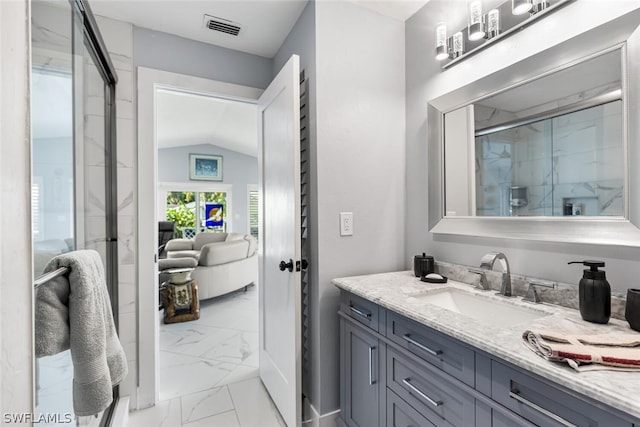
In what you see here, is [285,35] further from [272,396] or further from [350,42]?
[272,396]

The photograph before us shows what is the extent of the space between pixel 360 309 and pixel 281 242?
62 centimetres

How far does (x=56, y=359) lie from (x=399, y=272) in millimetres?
1564

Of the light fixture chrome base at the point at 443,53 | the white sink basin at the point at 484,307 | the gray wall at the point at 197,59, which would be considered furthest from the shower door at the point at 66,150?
the light fixture chrome base at the point at 443,53

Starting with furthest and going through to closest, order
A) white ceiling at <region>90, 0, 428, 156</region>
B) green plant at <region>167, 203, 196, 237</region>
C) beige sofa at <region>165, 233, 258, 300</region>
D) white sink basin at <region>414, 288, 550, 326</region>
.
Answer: green plant at <region>167, 203, 196, 237</region>
beige sofa at <region>165, 233, 258, 300</region>
white ceiling at <region>90, 0, 428, 156</region>
white sink basin at <region>414, 288, 550, 326</region>

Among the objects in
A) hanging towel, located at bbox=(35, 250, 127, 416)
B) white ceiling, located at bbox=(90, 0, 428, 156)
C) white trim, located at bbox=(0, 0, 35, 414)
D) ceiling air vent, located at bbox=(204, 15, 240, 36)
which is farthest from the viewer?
ceiling air vent, located at bbox=(204, 15, 240, 36)

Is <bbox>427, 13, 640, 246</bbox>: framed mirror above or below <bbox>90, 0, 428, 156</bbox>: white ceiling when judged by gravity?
below

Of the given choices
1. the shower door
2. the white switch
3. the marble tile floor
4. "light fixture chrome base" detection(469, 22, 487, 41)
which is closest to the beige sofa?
the marble tile floor

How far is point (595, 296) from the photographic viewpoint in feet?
3.09

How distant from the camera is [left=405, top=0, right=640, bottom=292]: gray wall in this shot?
3.49ft

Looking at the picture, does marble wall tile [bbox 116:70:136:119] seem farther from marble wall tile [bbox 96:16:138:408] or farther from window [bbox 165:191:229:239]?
window [bbox 165:191:229:239]

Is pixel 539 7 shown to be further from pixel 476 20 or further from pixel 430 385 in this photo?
pixel 430 385

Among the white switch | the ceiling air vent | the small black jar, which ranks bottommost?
the small black jar

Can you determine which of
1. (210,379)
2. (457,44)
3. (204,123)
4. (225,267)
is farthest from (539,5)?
(204,123)

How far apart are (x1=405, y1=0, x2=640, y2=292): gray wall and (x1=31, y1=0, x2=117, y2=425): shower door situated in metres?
1.67
